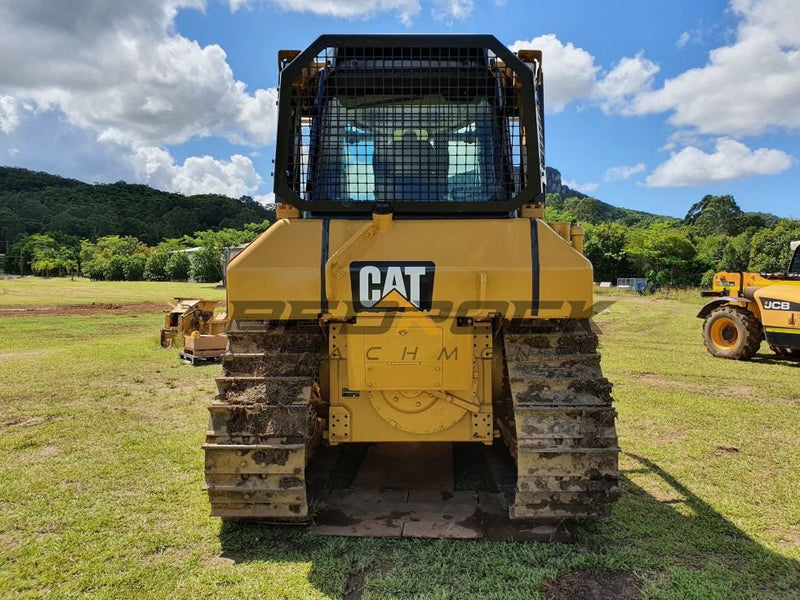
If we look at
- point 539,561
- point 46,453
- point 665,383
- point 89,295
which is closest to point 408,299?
point 539,561

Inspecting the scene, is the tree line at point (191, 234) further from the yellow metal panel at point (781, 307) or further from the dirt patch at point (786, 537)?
the dirt patch at point (786, 537)

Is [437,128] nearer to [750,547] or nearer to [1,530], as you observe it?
[750,547]

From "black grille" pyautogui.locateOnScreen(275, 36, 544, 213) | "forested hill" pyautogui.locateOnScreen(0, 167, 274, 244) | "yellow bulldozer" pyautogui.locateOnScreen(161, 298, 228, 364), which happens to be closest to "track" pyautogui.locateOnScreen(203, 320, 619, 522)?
"black grille" pyautogui.locateOnScreen(275, 36, 544, 213)

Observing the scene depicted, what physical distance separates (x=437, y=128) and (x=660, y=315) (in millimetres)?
20623

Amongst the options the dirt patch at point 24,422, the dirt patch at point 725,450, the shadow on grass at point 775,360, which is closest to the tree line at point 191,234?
the dirt patch at point 24,422

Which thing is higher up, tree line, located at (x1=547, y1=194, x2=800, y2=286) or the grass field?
tree line, located at (x1=547, y1=194, x2=800, y2=286)

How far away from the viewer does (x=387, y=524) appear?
398cm

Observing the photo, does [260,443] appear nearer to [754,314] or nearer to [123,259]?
[754,314]

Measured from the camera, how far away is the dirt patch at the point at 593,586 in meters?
3.12

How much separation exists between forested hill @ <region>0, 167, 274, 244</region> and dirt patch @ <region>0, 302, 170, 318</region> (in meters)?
79.8

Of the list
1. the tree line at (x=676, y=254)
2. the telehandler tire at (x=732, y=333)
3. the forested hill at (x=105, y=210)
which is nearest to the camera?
the telehandler tire at (x=732, y=333)

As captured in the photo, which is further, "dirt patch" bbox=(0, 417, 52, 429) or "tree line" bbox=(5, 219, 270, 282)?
"tree line" bbox=(5, 219, 270, 282)

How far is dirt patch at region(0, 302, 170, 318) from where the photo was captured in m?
22.3

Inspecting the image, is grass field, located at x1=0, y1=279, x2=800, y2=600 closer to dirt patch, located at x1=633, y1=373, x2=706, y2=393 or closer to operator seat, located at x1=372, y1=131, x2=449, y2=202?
dirt patch, located at x1=633, y1=373, x2=706, y2=393
